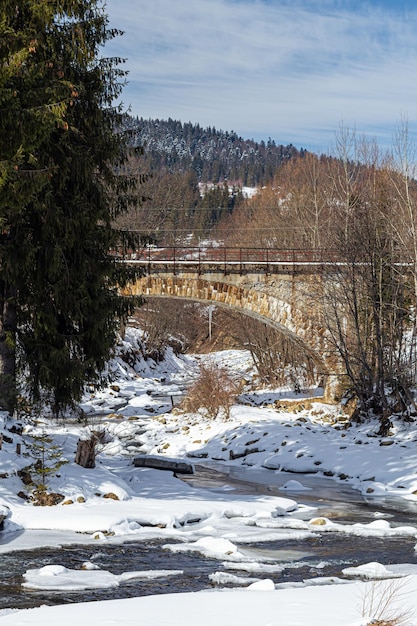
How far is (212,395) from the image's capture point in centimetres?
2711

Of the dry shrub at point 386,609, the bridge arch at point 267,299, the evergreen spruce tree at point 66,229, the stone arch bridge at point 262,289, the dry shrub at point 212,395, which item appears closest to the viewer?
the dry shrub at point 386,609

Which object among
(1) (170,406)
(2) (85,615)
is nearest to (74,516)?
Result: (2) (85,615)

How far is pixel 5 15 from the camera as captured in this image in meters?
13.2

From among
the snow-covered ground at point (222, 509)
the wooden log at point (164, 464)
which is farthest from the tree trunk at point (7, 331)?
the wooden log at point (164, 464)

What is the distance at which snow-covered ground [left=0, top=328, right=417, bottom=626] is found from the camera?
725 cm

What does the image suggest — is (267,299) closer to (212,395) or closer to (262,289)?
(262,289)

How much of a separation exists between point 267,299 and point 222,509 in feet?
50.5

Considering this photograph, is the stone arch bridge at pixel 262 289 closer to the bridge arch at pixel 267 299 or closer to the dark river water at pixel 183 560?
the bridge arch at pixel 267 299

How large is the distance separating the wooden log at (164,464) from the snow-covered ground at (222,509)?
442 millimetres

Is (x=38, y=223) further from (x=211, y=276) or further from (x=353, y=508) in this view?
(x=211, y=276)

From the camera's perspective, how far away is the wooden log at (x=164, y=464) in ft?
63.5

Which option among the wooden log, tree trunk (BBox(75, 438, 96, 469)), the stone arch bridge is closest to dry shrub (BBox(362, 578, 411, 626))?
tree trunk (BBox(75, 438, 96, 469))

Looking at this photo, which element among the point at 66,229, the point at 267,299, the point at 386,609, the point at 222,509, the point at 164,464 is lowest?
the point at 164,464

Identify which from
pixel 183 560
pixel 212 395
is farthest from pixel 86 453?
pixel 212 395
